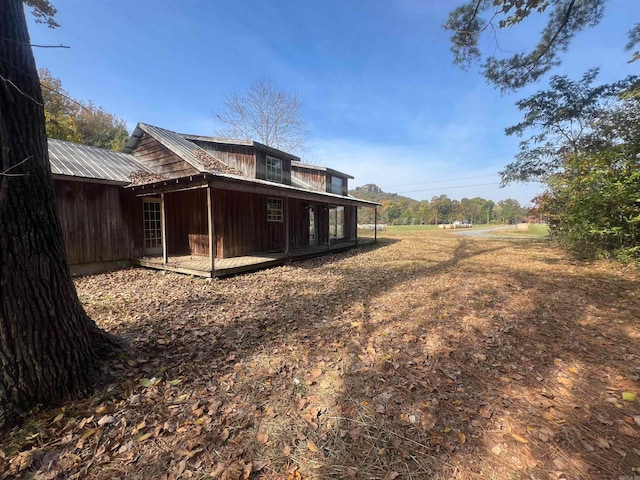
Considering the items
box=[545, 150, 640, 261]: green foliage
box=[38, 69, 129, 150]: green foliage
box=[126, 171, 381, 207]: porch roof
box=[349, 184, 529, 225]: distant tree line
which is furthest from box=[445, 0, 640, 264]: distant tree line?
box=[349, 184, 529, 225]: distant tree line

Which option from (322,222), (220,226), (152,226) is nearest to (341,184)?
(322,222)

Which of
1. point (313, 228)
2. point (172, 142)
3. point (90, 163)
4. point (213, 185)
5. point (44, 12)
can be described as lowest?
point (313, 228)

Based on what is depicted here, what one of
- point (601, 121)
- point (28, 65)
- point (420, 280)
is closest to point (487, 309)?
point (420, 280)

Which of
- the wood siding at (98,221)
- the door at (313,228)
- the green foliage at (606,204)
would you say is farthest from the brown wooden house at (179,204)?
the green foliage at (606,204)

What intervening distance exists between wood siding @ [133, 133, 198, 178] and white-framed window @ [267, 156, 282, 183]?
3276 millimetres

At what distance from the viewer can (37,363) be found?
225 centimetres

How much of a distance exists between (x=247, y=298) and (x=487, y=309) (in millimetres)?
4549

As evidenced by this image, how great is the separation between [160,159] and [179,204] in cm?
203

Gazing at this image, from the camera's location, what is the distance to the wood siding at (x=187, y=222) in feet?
31.6

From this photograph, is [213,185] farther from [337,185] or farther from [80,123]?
[80,123]

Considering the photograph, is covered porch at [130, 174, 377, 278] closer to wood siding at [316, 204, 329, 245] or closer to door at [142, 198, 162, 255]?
door at [142, 198, 162, 255]

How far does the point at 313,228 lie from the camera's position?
14.0 meters

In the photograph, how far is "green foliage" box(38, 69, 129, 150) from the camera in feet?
58.7

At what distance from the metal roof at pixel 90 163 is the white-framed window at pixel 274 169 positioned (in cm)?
461
